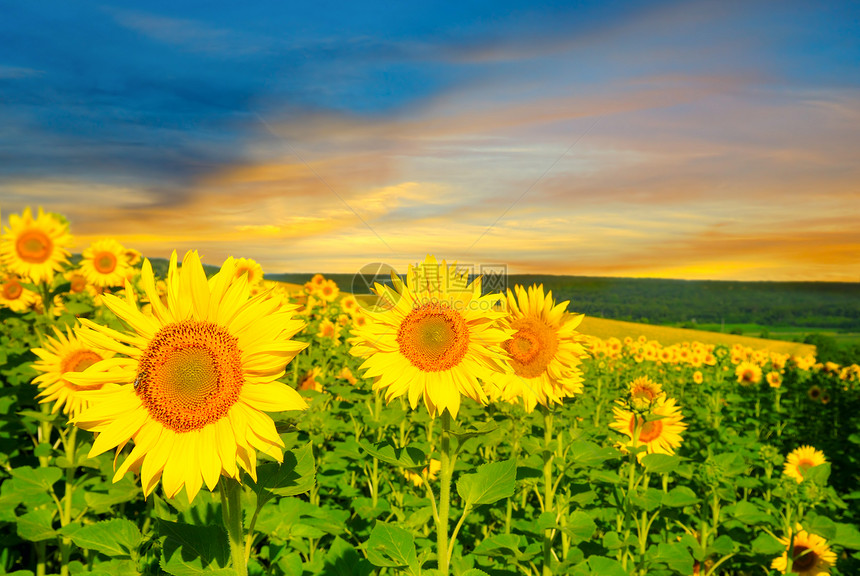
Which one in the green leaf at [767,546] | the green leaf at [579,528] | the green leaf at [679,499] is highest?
the green leaf at [579,528]

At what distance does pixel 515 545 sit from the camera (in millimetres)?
4047

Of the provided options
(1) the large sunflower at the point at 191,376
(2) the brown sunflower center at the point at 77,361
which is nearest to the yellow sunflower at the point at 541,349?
(1) the large sunflower at the point at 191,376

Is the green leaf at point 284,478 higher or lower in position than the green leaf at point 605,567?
higher

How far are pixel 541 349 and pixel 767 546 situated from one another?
2.78 metres

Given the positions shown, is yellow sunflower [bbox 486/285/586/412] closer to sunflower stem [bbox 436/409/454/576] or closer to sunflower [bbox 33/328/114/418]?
sunflower stem [bbox 436/409/454/576]

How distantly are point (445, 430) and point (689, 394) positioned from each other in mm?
11139

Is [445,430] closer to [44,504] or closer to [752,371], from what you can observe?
[44,504]

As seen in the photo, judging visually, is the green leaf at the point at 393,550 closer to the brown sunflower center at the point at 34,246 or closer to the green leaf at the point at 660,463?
the green leaf at the point at 660,463

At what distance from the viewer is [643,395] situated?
5.16m

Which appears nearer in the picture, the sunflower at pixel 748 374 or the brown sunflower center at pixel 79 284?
the brown sunflower center at pixel 79 284

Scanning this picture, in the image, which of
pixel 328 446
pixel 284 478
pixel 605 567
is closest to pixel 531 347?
pixel 605 567

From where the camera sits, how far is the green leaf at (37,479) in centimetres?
454

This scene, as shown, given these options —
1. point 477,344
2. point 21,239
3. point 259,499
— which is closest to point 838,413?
point 477,344

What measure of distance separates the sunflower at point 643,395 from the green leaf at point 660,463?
0.42 m
